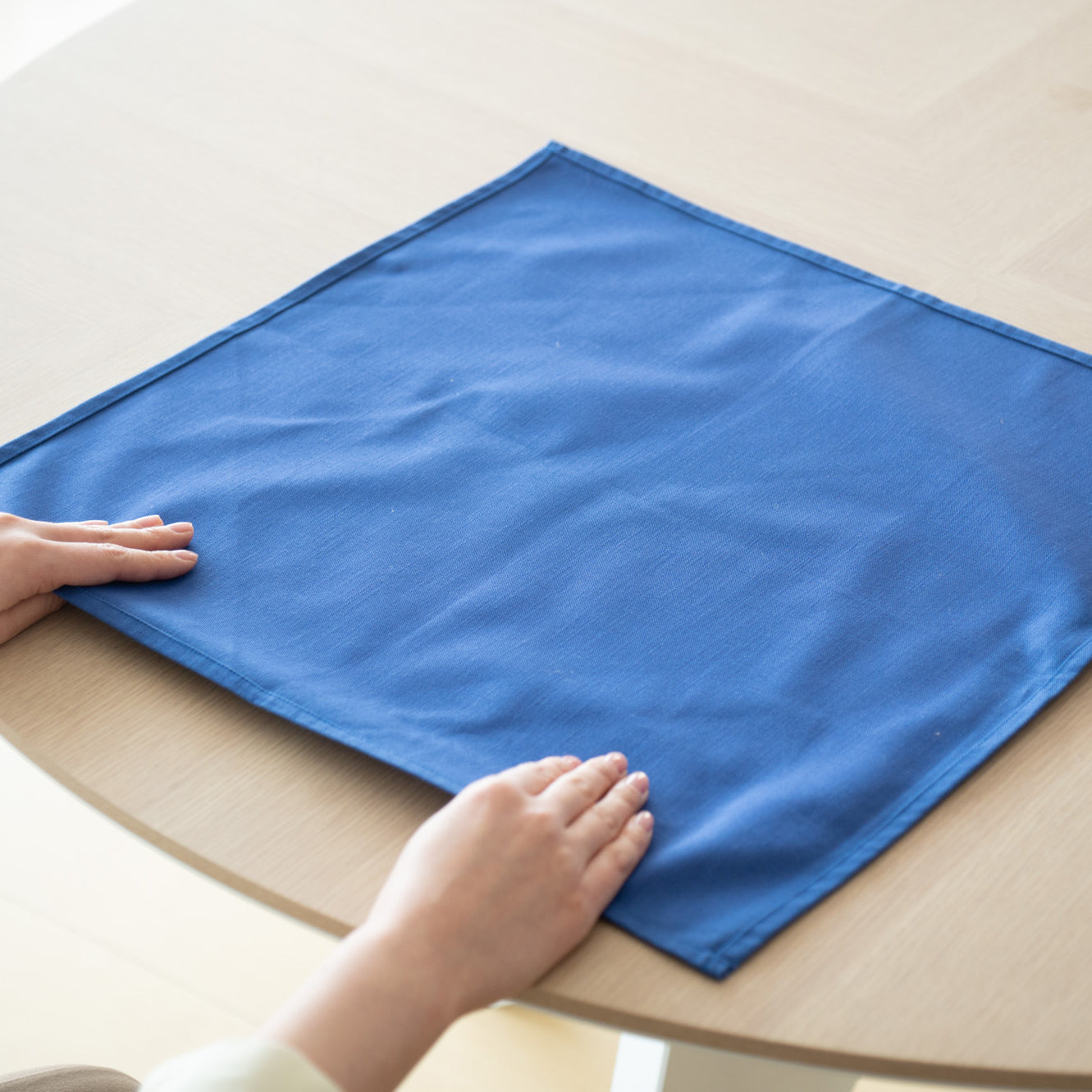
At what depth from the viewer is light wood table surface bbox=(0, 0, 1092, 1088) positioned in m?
0.66

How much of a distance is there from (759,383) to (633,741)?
14.8 inches

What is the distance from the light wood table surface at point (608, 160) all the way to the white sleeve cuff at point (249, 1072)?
0.08 meters

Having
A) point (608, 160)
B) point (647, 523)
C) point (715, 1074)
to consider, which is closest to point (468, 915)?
point (647, 523)

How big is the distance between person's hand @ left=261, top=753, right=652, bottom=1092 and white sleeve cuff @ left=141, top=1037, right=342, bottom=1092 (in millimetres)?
12

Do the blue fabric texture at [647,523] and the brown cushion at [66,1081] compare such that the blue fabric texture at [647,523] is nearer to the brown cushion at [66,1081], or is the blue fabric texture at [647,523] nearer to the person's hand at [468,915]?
the person's hand at [468,915]

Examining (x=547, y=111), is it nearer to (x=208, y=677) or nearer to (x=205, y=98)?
(x=205, y=98)

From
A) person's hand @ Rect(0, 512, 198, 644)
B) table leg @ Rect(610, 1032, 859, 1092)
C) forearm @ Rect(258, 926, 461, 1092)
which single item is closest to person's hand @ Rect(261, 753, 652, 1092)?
forearm @ Rect(258, 926, 461, 1092)

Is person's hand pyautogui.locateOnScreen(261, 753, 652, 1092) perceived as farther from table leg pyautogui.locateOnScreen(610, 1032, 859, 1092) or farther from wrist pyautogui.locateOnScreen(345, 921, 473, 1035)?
table leg pyautogui.locateOnScreen(610, 1032, 859, 1092)

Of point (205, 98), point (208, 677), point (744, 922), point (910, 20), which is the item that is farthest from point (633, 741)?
point (910, 20)

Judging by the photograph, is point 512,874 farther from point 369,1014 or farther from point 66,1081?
point 66,1081

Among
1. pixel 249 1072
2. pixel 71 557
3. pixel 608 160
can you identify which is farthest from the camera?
pixel 608 160

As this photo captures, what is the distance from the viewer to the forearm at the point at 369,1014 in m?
0.64

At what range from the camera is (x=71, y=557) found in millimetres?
823

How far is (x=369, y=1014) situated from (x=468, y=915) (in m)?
0.07
